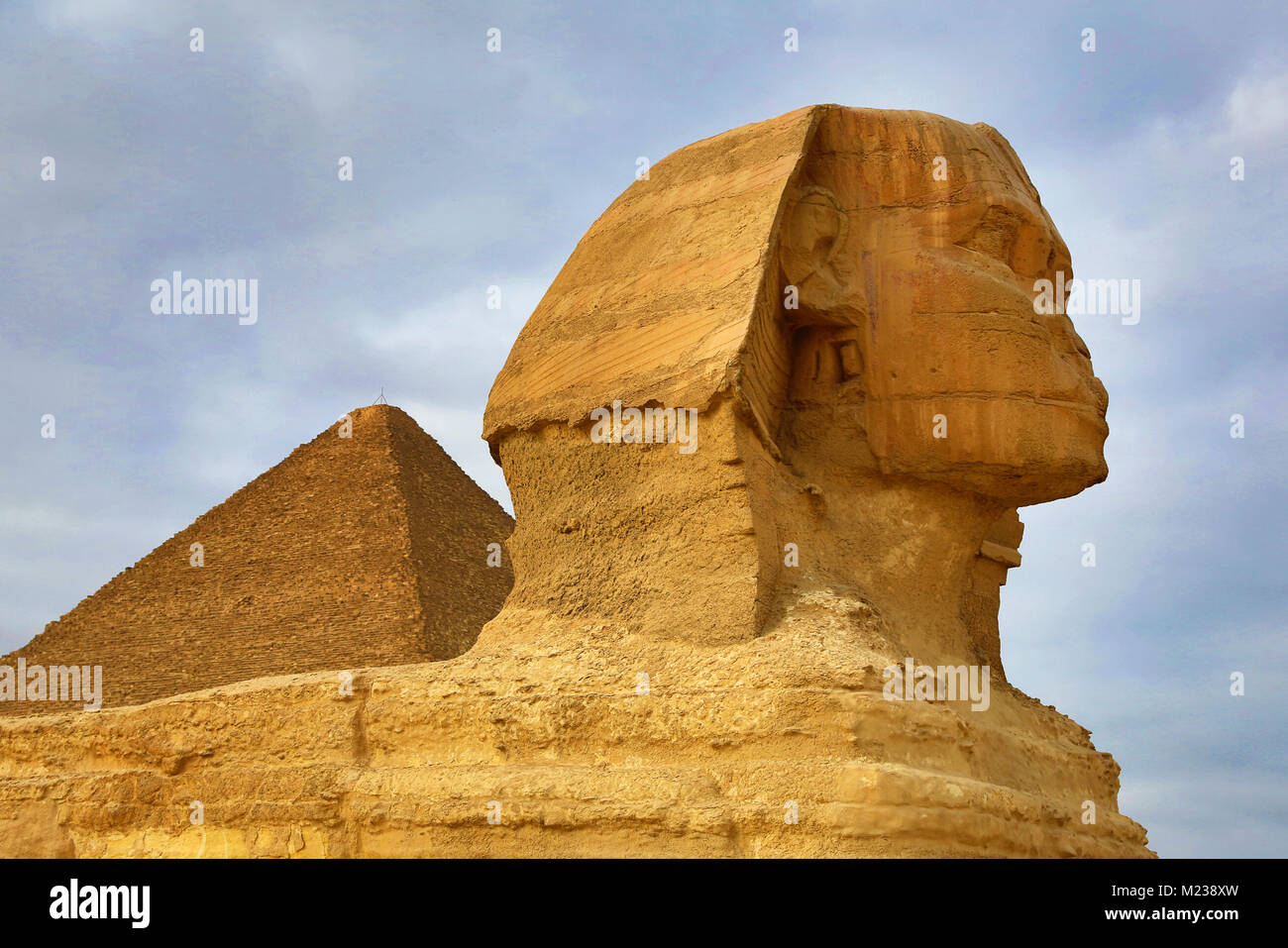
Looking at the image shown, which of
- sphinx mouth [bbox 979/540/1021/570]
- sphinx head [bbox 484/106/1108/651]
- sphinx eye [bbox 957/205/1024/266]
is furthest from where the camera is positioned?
sphinx mouth [bbox 979/540/1021/570]

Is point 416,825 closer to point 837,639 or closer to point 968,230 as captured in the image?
point 837,639

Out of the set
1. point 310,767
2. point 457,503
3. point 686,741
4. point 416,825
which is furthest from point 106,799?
point 457,503

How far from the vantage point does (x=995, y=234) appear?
5340mm

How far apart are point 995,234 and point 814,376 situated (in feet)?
2.38

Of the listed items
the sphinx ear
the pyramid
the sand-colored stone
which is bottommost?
the sand-colored stone

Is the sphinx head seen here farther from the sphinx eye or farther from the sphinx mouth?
the sphinx mouth

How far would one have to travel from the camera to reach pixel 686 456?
4852 millimetres

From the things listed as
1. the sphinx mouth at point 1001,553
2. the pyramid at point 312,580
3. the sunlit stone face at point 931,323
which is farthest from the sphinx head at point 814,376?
the pyramid at point 312,580

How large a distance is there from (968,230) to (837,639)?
1520 millimetres

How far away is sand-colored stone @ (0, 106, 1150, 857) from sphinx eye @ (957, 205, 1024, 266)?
16 mm

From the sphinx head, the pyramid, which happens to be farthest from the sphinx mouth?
the pyramid

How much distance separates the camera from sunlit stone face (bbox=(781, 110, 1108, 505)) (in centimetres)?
513

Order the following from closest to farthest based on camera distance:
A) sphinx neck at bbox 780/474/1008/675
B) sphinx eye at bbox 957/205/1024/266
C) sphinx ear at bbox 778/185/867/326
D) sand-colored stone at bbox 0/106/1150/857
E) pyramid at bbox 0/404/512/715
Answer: sand-colored stone at bbox 0/106/1150/857
sphinx neck at bbox 780/474/1008/675
sphinx ear at bbox 778/185/867/326
sphinx eye at bbox 957/205/1024/266
pyramid at bbox 0/404/512/715

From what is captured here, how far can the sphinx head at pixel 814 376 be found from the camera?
4.88 metres
